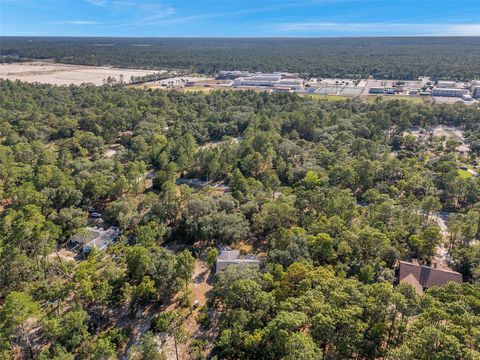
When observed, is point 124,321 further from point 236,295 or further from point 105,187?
point 105,187

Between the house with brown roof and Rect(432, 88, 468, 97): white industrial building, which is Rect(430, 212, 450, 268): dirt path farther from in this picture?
Rect(432, 88, 468, 97): white industrial building

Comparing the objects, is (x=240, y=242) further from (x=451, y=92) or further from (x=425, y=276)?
(x=451, y=92)

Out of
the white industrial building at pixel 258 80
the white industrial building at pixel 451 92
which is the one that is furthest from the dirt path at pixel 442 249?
the white industrial building at pixel 258 80

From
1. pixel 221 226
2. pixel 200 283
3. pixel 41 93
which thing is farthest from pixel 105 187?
pixel 41 93

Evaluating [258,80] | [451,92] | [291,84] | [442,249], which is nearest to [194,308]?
[442,249]

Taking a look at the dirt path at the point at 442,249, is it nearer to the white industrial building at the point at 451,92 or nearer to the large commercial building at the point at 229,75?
the white industrial building at the point at 451,92
